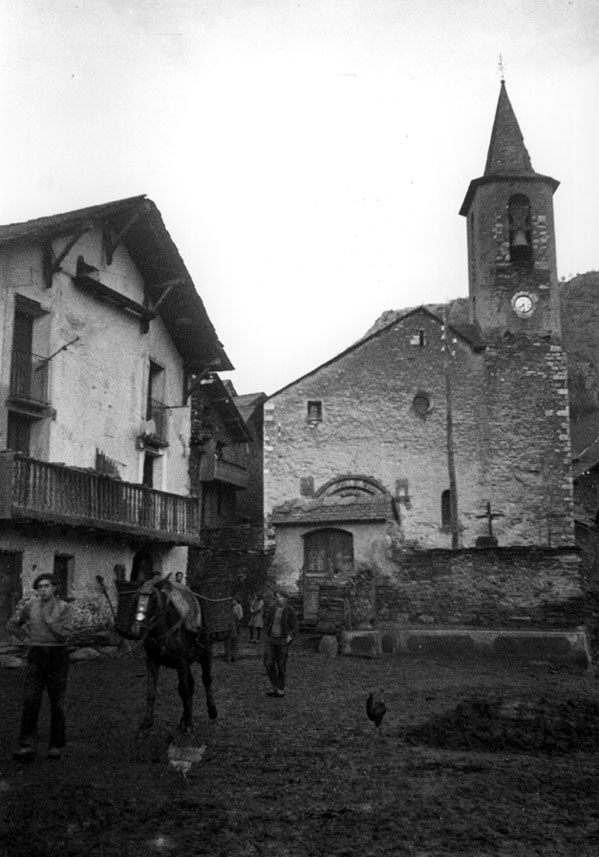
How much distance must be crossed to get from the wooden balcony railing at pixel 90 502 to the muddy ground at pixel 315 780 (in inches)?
180

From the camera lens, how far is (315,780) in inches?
326

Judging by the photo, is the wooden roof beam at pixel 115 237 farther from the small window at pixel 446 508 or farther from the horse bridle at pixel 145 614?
the small window at pixel 446 508

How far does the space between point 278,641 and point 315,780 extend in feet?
19.8

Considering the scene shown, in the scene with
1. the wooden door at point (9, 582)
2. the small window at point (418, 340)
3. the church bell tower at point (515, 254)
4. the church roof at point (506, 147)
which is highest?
the church roof at point (506, 147)

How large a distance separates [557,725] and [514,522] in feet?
65.1

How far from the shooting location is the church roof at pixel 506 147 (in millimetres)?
33375

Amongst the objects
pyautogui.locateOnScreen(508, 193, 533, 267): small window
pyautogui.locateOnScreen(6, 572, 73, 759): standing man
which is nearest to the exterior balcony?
pyautogui.locateOnScreen(508, 193, 533, 267): small window

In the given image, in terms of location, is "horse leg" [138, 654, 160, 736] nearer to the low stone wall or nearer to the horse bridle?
the horse bridle

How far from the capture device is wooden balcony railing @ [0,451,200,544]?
57.6 feet

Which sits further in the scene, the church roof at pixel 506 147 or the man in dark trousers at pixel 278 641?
the church roof at pixel 506 147

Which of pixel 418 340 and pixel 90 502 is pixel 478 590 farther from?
pixel 418 340

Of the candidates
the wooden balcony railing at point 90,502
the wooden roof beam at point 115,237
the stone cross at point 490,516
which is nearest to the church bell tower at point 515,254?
the stone cross at point 490,516

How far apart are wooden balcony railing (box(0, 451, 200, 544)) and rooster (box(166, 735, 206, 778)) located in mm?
9016

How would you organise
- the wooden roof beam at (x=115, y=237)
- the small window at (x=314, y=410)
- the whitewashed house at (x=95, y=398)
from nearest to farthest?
the whitewashed house at (x=95, y=398) < the wooden roof beam at (x=115, y=237) < the small window at (x=314, y=410)
